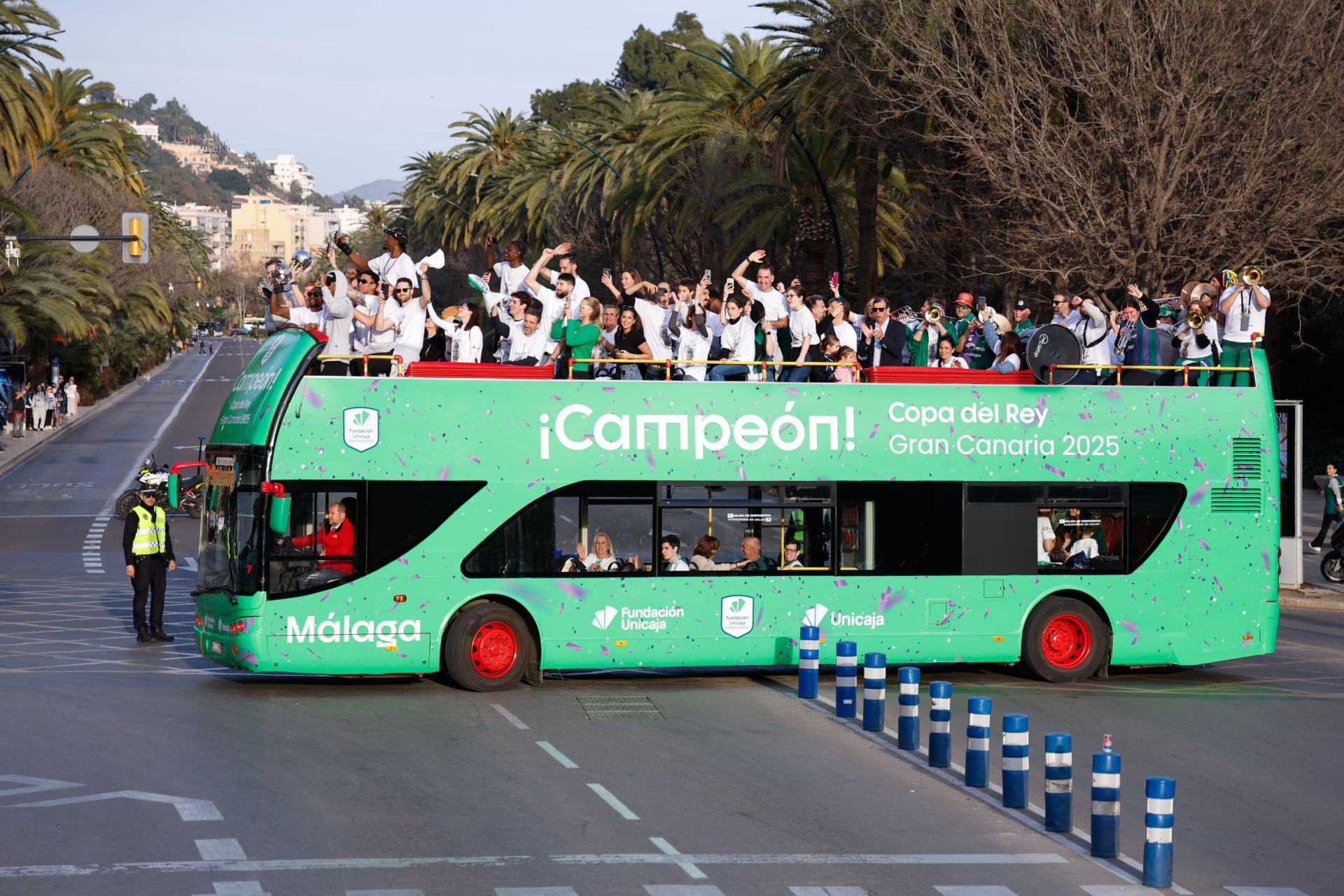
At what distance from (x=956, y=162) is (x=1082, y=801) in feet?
75.1

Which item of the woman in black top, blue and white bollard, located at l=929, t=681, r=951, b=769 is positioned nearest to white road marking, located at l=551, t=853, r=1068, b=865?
blue and white bollard, located at l=929, t=681, r=951, b=769

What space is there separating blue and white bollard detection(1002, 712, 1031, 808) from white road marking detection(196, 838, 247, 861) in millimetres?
4739

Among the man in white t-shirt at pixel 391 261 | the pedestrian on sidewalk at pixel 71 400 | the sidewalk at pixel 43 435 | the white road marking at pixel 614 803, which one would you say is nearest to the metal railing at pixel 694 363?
the man in white t-shirt at pixel 391 261

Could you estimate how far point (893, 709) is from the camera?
16.0 meters

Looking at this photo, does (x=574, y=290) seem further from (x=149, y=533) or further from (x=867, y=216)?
(x=867, y=216)

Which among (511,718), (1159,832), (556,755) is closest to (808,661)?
(511,718)

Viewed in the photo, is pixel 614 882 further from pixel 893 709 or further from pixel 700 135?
pixel 700 135

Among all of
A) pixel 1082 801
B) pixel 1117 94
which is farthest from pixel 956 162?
pixel 1082 801

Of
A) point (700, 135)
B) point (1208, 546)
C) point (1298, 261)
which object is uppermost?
point (700, 135)

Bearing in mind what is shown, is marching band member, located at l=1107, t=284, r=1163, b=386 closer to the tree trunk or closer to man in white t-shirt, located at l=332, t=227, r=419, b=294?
man in white t-shirt, located at l=332, t=227, r=419, b=294

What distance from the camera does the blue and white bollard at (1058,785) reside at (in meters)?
10.3

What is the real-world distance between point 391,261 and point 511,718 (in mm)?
6440

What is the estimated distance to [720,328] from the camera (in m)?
19.5

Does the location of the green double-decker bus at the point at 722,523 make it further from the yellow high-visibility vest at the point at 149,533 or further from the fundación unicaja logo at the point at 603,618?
the yellow high-visibility vest at the point at 149,533
